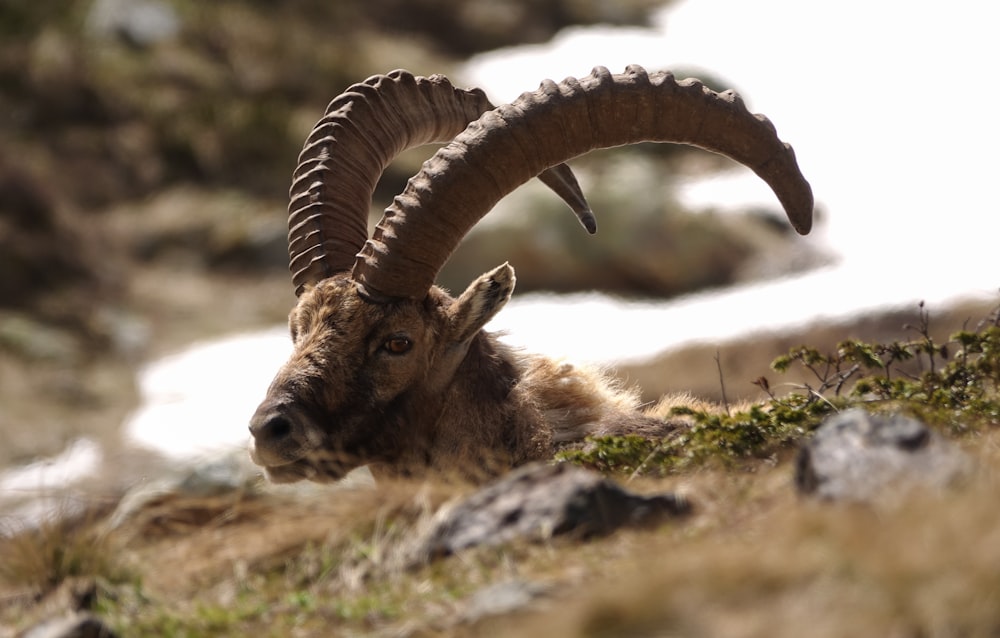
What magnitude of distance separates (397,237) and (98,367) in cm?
2475

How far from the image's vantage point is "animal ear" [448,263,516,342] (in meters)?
9.61

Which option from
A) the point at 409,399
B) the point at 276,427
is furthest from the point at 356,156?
the point at 276,427

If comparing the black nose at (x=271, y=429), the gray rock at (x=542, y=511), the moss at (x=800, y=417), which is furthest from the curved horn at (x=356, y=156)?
the gray rock at (x=542, y=511)

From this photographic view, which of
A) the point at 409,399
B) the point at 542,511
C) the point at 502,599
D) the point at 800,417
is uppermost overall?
the point at 409,399

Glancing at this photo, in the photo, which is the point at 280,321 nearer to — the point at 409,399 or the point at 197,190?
the point at 197,190

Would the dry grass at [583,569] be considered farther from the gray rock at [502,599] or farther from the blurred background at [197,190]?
the blurred background at [197,190]

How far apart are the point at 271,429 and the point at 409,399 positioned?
114 centimetres

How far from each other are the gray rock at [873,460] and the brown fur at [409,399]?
3006 mm

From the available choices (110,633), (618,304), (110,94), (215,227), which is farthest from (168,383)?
(110,633)

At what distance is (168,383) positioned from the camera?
30.4m

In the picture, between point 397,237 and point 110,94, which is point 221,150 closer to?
point 110,94

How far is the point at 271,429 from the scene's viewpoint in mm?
8688

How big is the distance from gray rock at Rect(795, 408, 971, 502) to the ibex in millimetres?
3163

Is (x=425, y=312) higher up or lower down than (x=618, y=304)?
lower down
